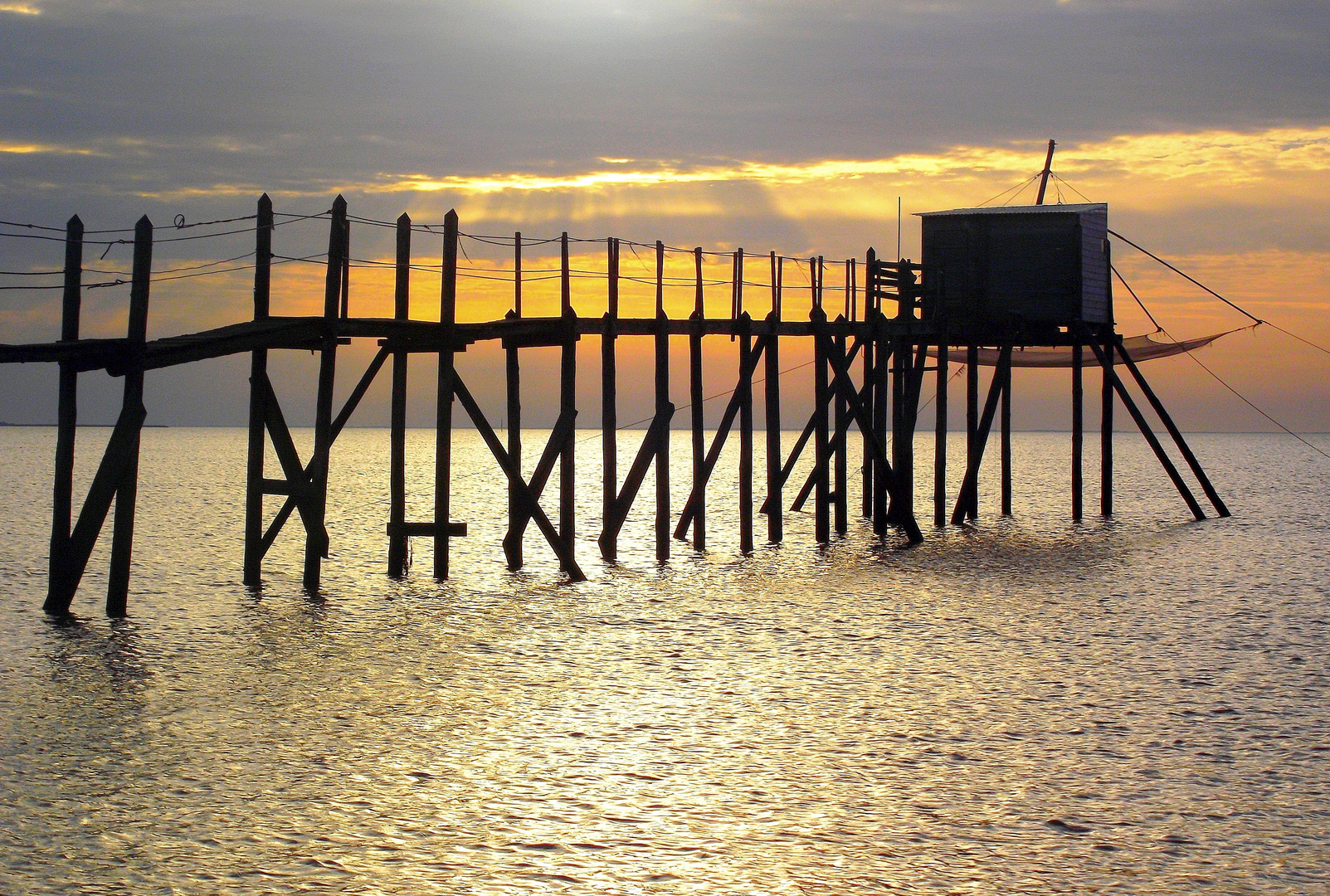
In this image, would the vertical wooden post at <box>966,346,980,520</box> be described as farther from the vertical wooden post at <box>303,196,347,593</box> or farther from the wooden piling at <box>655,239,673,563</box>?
the vertical wooden post at <box>303,196,347,593</box>

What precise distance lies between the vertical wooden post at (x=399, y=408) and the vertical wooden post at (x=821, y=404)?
Answer: 801 centimetres

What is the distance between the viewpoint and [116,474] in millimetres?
16312

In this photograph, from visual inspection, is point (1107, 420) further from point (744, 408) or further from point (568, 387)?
point (568, 387)

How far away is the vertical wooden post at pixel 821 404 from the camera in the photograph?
24.7m

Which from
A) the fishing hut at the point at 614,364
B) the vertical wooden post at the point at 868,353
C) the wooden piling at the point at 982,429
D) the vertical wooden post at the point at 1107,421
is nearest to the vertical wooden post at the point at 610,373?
the fishing hut at the point at 614,364

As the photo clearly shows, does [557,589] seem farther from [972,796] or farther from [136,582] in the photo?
[972,796]

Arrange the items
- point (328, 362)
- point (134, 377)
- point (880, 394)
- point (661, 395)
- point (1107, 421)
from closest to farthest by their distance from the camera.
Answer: point (134, 377) → point (328, 362) → point (661, 395) → point (880, 394) → point (1107, 421)

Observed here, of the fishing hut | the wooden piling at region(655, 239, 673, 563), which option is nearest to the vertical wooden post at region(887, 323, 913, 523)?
the fishing hut

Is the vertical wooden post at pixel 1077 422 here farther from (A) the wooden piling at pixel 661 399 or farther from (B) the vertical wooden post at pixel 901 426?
(A) the wooden piling at pixel 661 399

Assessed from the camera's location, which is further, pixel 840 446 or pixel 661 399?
pixel 840 446

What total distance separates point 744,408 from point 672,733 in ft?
44.1

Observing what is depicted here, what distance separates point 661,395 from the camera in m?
22.0

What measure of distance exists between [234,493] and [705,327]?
38.3 m

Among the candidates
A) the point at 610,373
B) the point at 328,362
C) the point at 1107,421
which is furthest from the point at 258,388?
the point at 1107,421
